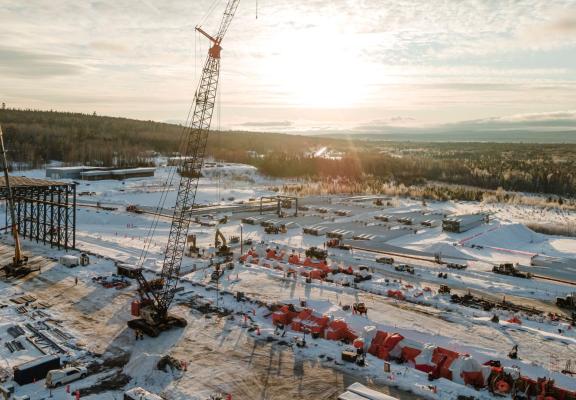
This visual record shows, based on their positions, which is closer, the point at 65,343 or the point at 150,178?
the point at 65,343

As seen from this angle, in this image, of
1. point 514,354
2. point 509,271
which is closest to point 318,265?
point 509,271

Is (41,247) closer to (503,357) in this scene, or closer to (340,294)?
(340,294)

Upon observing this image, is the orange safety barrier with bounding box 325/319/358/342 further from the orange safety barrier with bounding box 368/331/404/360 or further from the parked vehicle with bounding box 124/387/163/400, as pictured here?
the parked vehicle with bounding box 124/387/163/400

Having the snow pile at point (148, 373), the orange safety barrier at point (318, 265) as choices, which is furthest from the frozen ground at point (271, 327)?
the orange safety barrier at point (318, 265)

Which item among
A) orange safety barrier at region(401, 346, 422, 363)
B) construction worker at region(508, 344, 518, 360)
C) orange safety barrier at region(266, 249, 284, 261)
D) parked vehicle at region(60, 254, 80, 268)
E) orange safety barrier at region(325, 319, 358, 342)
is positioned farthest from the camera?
orange safety barrier at region(266, 249, 284, 261)

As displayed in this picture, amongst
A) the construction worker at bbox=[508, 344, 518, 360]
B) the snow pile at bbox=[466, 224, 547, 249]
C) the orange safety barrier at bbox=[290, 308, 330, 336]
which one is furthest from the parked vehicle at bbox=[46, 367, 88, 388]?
the snow pile at bbox=[466, 224, 547, 249]

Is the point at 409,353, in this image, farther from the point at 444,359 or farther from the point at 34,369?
the point at 34,369

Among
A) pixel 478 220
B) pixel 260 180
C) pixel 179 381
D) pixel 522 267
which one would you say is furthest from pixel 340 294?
pixel 260 180
